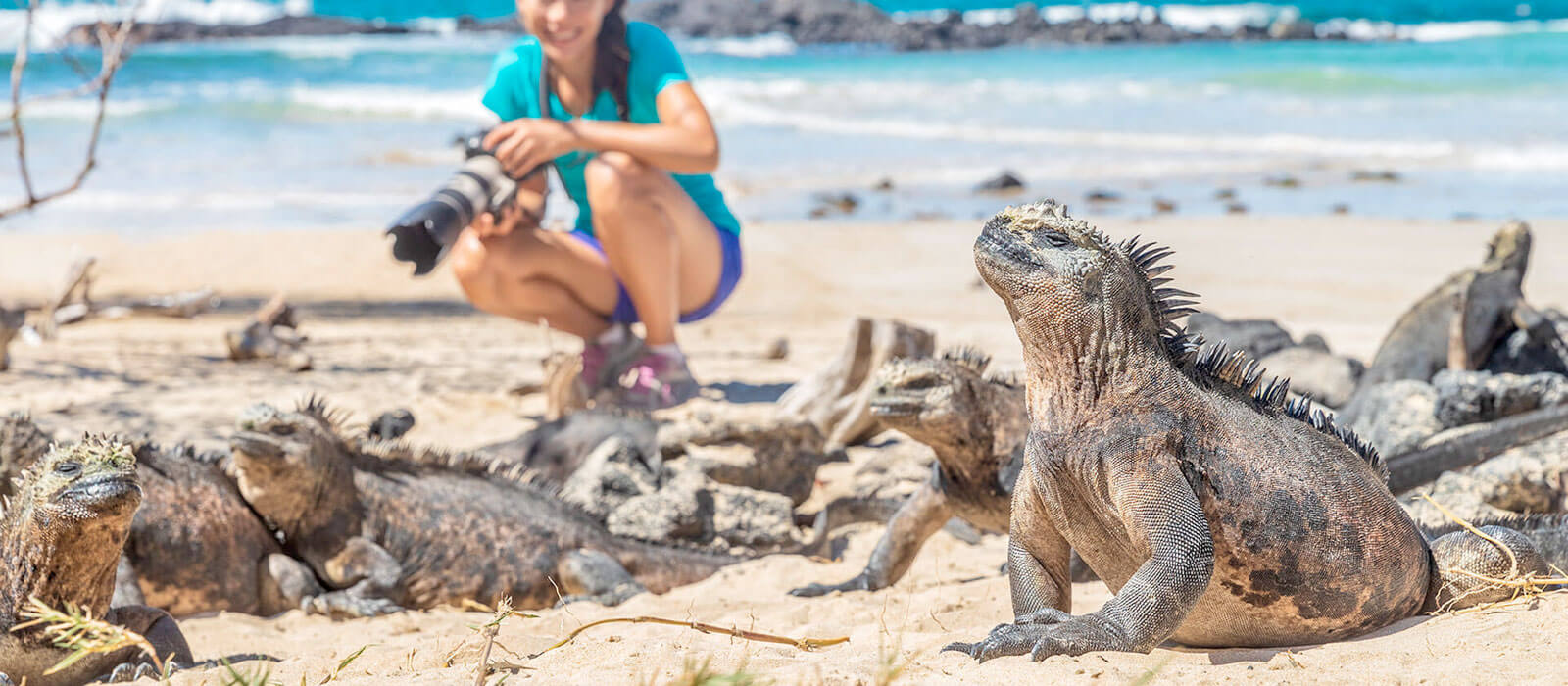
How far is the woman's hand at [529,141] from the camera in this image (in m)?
5.84

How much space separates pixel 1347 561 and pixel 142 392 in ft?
19.8

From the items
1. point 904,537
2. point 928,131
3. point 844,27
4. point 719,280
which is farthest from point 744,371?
point 844,27

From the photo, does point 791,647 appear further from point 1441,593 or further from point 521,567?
point 521,567

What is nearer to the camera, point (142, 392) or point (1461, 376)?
point (1461, 376)

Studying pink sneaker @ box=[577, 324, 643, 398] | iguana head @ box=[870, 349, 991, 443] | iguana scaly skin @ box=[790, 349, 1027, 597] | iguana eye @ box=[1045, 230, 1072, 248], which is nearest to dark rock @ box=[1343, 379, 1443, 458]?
iguana scaly skin @ box=[790, 349, 1027, 597]

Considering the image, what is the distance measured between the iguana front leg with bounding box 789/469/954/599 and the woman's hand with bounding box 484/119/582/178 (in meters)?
2.57

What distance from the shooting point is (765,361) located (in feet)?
26.3

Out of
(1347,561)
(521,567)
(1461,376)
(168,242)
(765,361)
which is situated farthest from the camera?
(168,242)

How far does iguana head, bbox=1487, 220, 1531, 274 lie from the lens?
6180 millimetres

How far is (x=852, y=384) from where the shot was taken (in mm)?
6430

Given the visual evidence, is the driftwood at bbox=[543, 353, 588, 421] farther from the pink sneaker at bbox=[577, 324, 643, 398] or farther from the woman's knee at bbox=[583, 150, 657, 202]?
the woman's knee at bbox=[583, 150, 657, 202]

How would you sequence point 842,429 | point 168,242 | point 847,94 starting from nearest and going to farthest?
point 842,429 → point 168,242 → point 847,94

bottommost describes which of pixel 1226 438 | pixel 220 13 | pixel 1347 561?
pixel 220 13

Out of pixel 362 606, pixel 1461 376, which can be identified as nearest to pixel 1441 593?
pixel 1461 376
